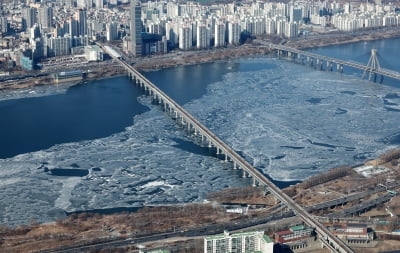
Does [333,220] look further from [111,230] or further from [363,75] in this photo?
[363,75]

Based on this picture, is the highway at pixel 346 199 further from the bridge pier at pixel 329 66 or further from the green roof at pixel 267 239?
the bridge pier at pixel 329 66

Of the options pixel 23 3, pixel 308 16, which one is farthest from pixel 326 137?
pixel 23 3

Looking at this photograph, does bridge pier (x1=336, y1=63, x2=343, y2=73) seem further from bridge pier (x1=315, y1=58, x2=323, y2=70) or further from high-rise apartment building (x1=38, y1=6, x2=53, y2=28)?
high-rise apartment building (x1=38, y1=6, x2=53, y2=28)

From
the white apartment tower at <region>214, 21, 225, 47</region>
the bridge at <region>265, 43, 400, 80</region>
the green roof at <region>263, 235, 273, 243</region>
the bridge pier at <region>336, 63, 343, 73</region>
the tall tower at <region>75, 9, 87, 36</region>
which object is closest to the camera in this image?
the green roof at <region>263, 235, 273, 243</region>

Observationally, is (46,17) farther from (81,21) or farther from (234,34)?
(234,34)

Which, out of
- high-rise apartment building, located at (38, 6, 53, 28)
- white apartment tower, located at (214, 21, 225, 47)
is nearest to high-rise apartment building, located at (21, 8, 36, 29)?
high-rise apartment building, located at (38, 6, 53, 28)

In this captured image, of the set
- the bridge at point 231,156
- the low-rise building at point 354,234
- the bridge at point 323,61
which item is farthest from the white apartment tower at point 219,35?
the low-rise building at point 354,234

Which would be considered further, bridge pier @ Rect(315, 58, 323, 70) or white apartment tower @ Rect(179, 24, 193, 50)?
white apartment tower @ Rect(179, 24, 193, 50)
